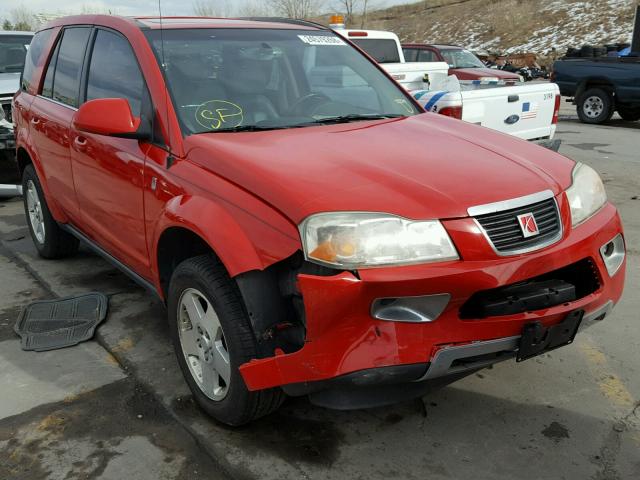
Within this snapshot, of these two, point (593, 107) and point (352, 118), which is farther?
point (593, 107)

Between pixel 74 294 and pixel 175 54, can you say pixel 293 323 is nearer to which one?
pixel 175 54

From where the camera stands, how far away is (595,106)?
13820 mm

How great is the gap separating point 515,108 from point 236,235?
456cm

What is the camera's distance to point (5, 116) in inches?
299

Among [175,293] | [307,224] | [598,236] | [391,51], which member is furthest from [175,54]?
[391,51]

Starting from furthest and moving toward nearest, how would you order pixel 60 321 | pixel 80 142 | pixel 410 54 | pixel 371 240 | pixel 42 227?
pixel 410 54 < pixel 42 227 < pixel 60 321 < pixel 80 142 < pixel 371 240

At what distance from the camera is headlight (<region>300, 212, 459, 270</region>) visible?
84.7 inches

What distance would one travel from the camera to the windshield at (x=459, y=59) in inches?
634

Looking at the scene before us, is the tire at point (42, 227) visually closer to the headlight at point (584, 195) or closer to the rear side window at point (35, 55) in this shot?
A: the rear side window at point (35, 55)

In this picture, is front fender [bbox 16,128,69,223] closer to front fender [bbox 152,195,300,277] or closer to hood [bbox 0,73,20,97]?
front fender [bbox 152,195,300,277]

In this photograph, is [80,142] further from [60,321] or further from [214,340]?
[214,340]

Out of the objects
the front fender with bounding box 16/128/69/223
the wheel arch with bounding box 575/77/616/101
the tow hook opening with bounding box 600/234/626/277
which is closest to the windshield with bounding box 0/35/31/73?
the front fender with bounding box 16/128/69/223

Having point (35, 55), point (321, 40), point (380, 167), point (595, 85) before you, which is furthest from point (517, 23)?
point (380, 167)

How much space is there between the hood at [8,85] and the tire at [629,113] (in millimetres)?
11800
